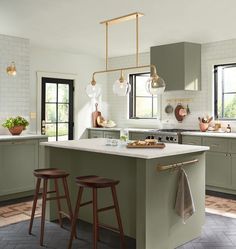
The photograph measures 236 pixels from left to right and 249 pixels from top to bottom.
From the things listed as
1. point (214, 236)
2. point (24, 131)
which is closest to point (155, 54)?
point (24, 131)

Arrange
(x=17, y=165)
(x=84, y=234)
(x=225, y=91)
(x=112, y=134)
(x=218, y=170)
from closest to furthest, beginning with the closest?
(x=84, y=234) → (x=17, y=165) → (x=218, y=170) → (x=225, y=91) → (x=112, y=134)

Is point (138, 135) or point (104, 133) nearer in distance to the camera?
point (138, 135)

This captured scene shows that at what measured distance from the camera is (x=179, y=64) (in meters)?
6.27

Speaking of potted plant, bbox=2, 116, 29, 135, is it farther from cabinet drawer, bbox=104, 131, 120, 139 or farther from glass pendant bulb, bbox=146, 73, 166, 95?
glass pendant bulb, bbox=146, 73, 166, 95

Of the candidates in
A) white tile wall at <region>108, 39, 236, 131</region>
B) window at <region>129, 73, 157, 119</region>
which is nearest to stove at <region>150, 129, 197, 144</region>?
white tile wall at <region>108, 39, 236, 131</region>

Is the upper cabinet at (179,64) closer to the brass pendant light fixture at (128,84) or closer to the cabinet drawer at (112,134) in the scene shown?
the cabinet drawer at (112,134)

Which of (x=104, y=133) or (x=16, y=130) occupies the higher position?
(x=16, y=130)

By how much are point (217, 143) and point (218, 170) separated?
17.1 inches

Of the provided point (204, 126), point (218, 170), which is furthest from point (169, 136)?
point (218, 170)

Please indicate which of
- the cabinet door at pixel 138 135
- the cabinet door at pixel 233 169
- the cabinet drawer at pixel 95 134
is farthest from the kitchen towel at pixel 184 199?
the cabinet drawer at pixel 95 134

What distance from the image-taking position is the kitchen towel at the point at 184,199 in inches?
137

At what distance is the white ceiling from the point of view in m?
4.25

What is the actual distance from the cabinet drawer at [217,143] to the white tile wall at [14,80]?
3181mm

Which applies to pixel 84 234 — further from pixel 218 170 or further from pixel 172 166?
pixel 218 170
